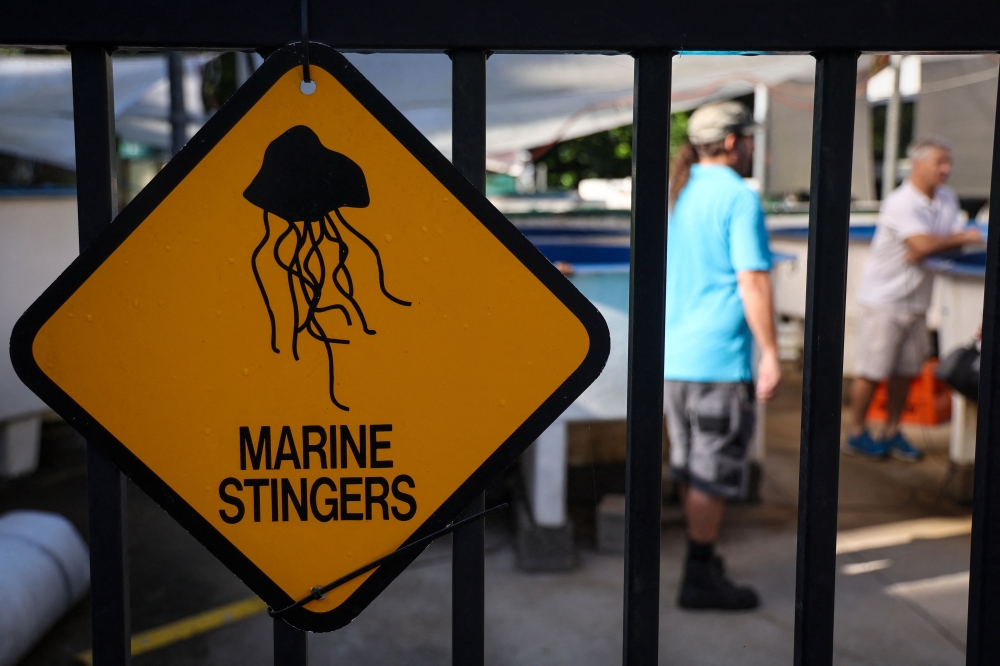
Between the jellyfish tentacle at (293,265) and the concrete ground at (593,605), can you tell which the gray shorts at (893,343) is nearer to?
the concrete ground at (593,605)

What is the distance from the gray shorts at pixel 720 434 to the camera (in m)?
3.41

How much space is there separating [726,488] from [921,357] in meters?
2.43

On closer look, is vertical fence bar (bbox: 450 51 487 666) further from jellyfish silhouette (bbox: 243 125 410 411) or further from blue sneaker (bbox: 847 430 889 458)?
blue sneaker (bbox: 847 430 889 458)

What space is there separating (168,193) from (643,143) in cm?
59

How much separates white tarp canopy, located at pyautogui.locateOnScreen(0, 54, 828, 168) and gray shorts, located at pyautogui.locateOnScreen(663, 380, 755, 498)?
193 centimetres

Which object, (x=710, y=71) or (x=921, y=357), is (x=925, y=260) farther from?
(x=710, y=71)

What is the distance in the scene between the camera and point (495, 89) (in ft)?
18.1

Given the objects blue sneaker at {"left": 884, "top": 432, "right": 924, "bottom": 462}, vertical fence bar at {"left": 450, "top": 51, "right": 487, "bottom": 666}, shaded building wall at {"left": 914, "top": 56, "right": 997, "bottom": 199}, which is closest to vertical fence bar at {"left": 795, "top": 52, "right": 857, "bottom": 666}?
vertical fence bar at {"left": 450, "top": 51, "right": 487, "bottom": 666}

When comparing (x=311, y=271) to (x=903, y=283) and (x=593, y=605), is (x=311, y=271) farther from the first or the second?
(x=903, y=283)

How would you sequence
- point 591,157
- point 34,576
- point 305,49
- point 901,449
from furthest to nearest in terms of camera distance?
point 591,157, point 901,449, point 34,576, point 305,49

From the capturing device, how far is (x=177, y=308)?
1129mm

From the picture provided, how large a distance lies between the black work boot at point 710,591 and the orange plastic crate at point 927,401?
8.93 feet

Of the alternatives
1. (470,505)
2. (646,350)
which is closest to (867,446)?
(646,350)

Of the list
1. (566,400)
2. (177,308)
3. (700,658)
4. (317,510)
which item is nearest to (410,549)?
(317,510)
